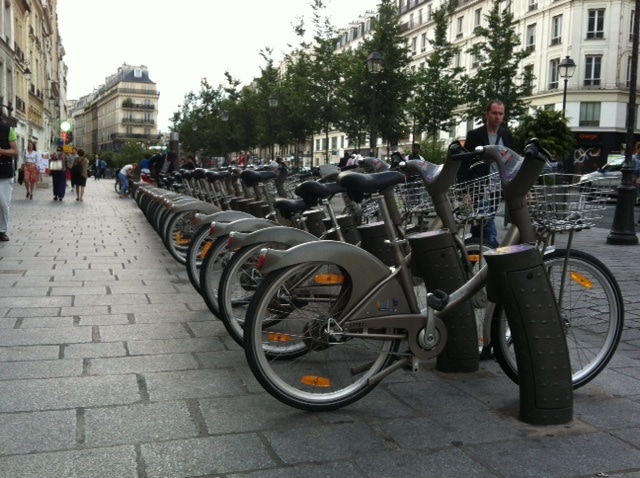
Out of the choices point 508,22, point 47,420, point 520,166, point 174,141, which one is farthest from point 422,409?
point 508,22

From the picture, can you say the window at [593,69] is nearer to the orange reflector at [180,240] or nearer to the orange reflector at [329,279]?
the orange reflector at [180,240]

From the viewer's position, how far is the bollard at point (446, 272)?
4031 mm

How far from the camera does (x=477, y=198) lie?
443cm

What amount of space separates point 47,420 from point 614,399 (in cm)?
288

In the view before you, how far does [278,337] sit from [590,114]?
49343mm

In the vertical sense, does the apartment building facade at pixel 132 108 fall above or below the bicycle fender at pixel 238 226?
above

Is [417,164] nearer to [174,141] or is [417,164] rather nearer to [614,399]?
[614,399]

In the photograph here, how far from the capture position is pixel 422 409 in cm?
368

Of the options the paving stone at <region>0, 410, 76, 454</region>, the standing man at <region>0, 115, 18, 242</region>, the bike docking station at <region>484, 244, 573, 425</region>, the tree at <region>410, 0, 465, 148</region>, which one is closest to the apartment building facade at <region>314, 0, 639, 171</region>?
the tree at <region>410, 0, 465, 148</region>

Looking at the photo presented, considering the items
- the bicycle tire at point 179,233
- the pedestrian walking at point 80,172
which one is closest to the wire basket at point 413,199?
the bicycle tire at point 179,233

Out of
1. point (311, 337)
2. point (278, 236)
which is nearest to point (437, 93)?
point (278, 236)

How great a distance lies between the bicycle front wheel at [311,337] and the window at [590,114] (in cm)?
4901

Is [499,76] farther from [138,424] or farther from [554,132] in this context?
[138,424]

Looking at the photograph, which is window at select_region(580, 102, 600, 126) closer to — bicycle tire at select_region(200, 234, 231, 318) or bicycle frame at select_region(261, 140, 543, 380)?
bicycle tire at select_region(200, 234, 231, 318)
